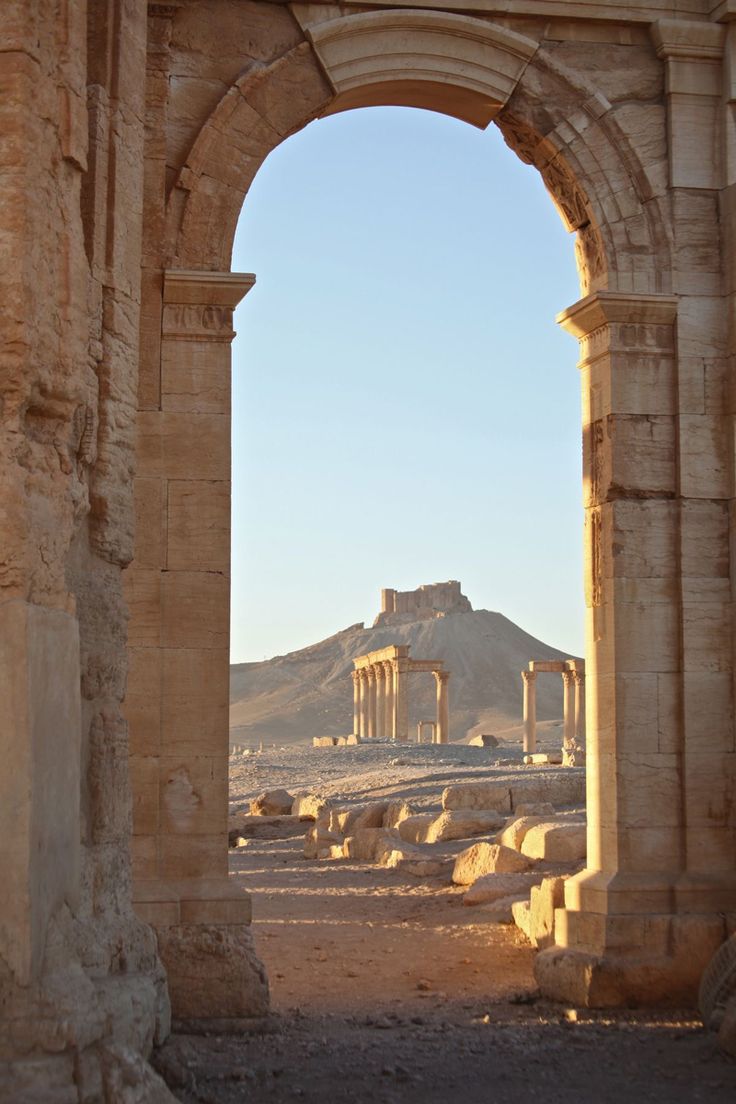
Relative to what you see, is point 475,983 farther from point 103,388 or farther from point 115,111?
Answer: point 115,111

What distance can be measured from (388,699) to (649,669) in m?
42.8

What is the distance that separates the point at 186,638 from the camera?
869 centimetres

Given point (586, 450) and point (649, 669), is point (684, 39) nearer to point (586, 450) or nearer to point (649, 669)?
point (586, 450)

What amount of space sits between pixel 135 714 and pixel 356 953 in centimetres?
315

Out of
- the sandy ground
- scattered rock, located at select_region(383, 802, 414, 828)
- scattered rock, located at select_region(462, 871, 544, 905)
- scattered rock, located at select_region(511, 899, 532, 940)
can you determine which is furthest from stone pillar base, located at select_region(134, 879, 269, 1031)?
scattered rock, located at select_region(383, 802, 414, 828)

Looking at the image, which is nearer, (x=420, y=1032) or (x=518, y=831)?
(x=420, y=1032)

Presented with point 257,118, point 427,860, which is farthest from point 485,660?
point 257,118

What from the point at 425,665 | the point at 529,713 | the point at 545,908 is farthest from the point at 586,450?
the point at 425,665

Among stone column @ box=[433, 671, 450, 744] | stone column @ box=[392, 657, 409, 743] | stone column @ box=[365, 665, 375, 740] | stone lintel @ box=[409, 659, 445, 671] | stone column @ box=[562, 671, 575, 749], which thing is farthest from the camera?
stone column @ box=[365, 665, 375, 740]

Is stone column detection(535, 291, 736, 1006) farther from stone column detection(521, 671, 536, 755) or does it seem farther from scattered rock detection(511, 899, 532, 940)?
stone column detection(521, 671, 536, 755)

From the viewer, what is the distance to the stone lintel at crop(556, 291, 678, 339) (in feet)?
30.5

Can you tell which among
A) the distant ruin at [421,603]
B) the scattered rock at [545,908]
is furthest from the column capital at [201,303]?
the distant ruin at [421,603]

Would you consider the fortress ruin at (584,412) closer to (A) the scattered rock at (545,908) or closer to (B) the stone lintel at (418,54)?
(B) the stone lintel at (418,54)

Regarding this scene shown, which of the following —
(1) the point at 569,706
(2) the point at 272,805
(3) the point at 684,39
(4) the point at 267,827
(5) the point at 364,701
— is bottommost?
(4) the point at 267,827
